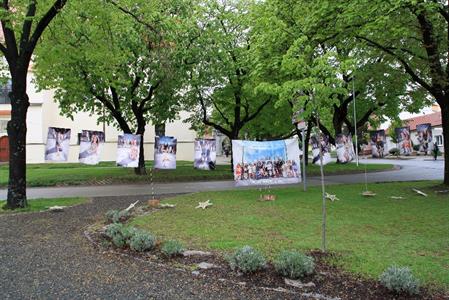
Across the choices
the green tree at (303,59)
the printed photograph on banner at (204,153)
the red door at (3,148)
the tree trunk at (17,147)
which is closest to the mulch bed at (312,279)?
the green tree at (303,59)

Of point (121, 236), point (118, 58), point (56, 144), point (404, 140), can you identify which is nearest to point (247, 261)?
point (121, 236)

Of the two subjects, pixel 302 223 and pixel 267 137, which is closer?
pixel 302 223

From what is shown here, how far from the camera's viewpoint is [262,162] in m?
14.3

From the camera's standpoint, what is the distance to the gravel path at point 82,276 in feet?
16.2

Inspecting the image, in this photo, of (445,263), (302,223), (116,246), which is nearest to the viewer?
(445,263)

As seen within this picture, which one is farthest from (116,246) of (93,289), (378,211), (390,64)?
(390,64)

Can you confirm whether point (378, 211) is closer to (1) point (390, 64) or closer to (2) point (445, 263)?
(2) point (445, 263)

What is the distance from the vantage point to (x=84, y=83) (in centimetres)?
1916

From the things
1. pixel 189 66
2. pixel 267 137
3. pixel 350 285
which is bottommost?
pixel 350 285

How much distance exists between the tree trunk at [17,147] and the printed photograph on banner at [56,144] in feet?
15.2

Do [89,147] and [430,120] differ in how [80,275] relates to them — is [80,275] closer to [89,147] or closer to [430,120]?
[89,147]

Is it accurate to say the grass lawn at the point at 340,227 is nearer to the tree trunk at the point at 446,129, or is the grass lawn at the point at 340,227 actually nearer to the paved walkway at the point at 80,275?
the paved walkway at the point at 80,275

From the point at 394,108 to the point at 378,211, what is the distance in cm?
2191

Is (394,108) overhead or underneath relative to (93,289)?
overhead
